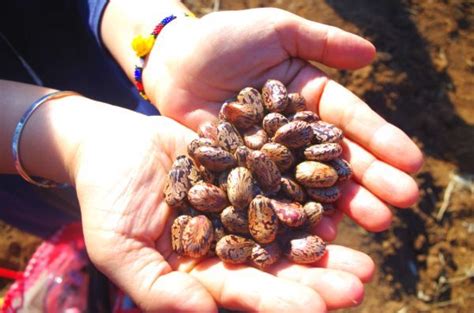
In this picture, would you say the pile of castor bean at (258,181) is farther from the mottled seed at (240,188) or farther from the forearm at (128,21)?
the forearm at (128,21)

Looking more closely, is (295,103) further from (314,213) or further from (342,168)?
(314,213)

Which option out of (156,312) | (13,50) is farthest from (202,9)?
(156,312)

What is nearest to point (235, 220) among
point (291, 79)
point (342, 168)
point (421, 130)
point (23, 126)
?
point (342, 168)

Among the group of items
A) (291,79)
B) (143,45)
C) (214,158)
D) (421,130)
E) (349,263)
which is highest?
(143,45)

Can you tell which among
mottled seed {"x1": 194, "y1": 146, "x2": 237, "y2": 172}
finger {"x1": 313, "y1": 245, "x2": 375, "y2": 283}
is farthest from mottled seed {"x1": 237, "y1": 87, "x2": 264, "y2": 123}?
finger {"x1": 313, "y1": 245, "x2": 375, "y2": 283}

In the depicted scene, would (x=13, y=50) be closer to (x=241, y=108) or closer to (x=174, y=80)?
(x=174, y=80)

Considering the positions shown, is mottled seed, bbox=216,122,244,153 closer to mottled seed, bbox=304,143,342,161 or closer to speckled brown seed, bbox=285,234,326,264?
mottled seed, bbox=304,143,342,161
